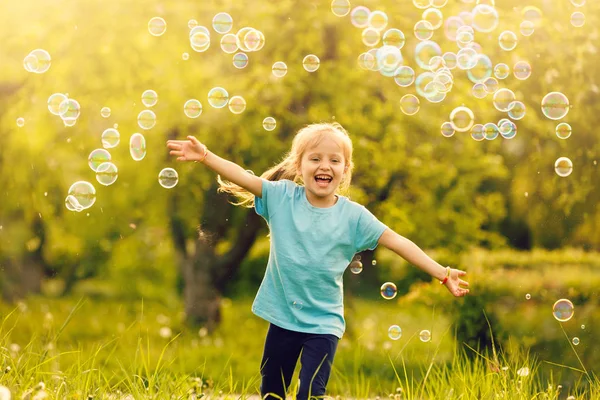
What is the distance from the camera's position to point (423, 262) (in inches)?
150

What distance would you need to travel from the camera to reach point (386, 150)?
681 centimetres

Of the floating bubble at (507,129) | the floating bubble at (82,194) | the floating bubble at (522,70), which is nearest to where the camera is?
the floating bubble at (82,194)

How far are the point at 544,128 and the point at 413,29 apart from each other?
1313 millimetres

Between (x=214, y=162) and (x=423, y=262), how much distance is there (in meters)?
1.01

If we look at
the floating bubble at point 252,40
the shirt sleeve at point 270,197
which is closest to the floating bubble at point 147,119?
the floating bubble at point 252,40

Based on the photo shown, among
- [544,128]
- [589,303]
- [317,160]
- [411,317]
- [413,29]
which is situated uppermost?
[413,29]

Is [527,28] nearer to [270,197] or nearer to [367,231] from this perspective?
[367,231]

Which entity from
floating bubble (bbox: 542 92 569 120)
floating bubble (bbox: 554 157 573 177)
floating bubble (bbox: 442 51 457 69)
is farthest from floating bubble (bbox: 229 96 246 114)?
floating bubble (bbox: 554 157 573 177)

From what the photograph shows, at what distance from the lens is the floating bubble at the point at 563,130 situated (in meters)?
6.44

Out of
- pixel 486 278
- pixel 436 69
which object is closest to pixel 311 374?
pixel 486 278

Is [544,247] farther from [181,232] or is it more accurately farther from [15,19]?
[15,19]

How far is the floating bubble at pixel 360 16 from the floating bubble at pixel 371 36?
120 mm

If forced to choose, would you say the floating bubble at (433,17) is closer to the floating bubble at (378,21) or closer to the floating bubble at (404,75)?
the floating bubble at (378,21)

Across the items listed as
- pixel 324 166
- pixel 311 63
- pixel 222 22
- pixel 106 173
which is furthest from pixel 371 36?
pixel 324 166
